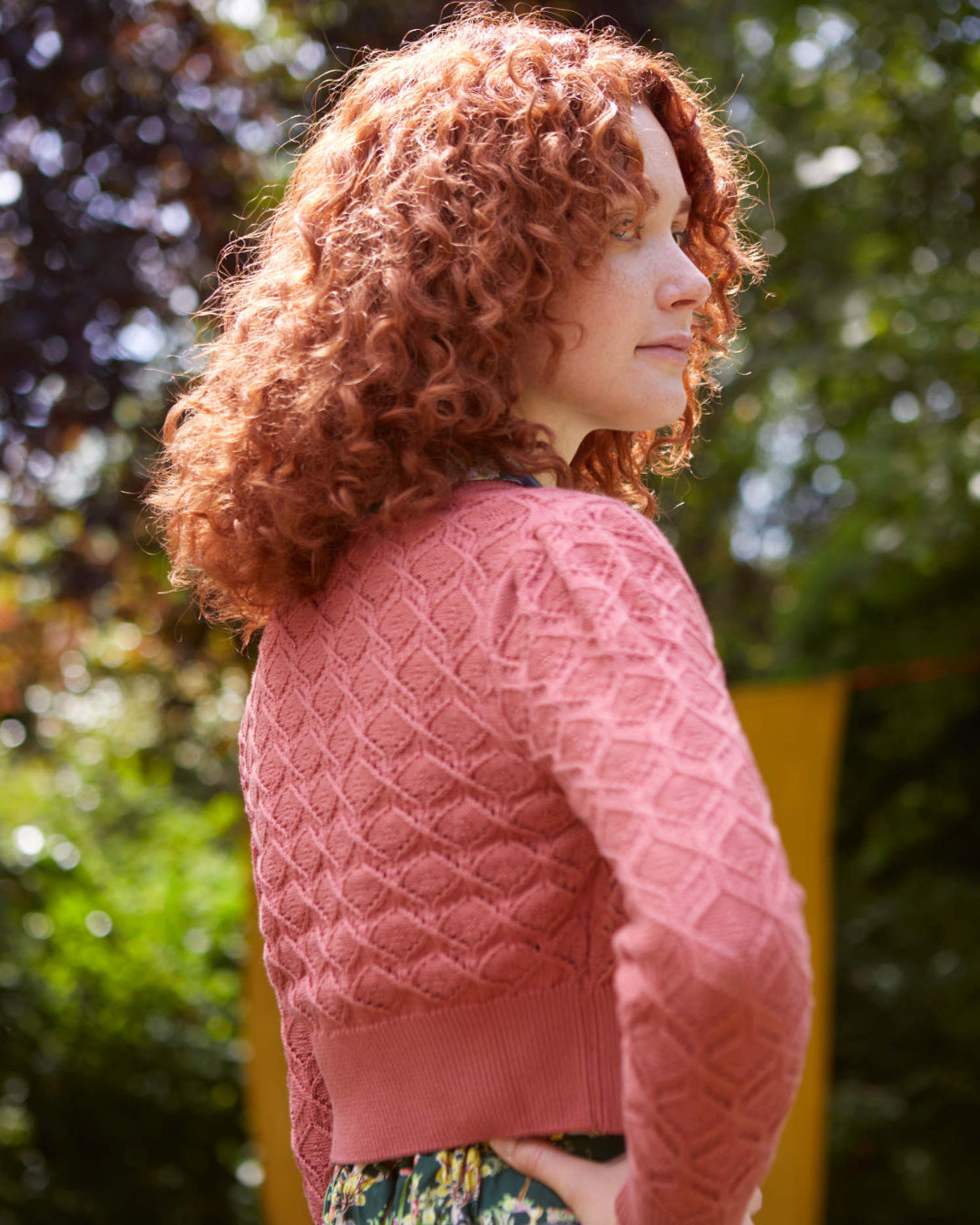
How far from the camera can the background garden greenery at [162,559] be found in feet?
11.6

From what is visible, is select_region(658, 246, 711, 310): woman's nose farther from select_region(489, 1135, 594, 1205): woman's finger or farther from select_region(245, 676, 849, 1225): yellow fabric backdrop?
select_region(245, 676, 849, 1225): yellow fabric backdrop

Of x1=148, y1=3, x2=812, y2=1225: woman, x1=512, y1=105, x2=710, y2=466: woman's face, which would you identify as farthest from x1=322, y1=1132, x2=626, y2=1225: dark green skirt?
x1=512, y1=105, x2=710, y2=466: woman's face

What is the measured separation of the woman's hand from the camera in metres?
0.94

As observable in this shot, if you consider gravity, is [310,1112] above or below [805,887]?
above

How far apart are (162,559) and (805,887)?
2.33 metres

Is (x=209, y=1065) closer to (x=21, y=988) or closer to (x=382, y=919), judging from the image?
(x=21, y=988)

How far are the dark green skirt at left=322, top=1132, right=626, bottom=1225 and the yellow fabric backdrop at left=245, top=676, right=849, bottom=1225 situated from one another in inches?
79.5

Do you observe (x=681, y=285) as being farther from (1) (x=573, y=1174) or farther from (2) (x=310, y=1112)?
(2) (x=310, y=1112)

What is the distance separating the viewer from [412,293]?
1.08m

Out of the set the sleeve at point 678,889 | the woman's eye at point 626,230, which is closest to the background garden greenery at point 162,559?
the woman's eye at point 626,230

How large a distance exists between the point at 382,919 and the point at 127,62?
10.5 feet

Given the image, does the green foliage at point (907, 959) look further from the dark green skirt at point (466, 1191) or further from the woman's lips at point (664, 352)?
the dark green skirt at point (466, 1191)

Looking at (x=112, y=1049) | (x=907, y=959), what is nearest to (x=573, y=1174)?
(x=112, y=1049)

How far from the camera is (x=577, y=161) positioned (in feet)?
3.65
